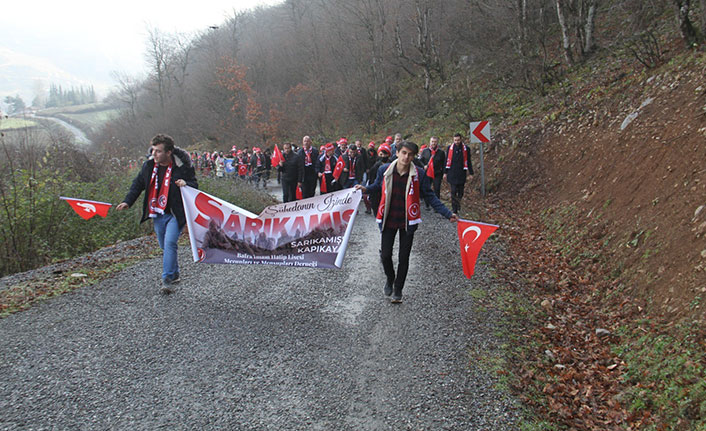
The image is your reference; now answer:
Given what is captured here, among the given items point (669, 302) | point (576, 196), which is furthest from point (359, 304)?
point (576, 196)

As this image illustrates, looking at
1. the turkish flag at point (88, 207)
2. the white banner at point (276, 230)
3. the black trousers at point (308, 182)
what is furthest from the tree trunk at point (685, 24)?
the turkish flag at point (88, 207)

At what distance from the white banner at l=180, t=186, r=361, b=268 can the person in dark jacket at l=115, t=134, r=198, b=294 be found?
15cm

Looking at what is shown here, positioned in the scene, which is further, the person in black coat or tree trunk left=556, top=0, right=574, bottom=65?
tree trunk left=556, top=0, right=574, bottom=65

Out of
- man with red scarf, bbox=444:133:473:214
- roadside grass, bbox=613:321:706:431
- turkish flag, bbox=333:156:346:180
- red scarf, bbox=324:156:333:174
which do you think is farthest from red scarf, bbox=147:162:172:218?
red scarf, bbox=324:156:333:174

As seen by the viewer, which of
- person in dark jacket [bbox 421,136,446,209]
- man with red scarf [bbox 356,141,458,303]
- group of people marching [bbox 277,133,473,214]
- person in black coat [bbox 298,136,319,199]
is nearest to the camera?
man with red scarf [bbox 356,141,458,303]

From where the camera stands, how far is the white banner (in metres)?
6.61

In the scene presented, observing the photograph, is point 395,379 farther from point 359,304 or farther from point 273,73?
point 273,73

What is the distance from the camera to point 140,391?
4316mm

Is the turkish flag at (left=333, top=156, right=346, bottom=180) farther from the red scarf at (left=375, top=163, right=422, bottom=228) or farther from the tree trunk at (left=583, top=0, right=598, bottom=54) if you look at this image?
the tree trunk at (left=583, top=0, right=598, bottom=54)

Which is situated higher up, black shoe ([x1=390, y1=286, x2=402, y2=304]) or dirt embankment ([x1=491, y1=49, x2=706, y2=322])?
dirt embankment ([x1=491, y1=49, x2=706, y2=322])

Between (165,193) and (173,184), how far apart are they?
0.60 feet

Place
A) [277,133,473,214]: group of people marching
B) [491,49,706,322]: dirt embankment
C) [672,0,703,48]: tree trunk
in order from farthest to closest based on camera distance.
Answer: [277,133,473,214]: group of people marching, [672,0,703,48]: tree trunk, [491,49,706,322]: dirt embankment

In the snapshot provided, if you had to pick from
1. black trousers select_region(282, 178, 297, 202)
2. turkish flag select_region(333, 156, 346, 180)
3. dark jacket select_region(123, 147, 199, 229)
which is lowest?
black trousers select_region(282, 178, 297, 202)

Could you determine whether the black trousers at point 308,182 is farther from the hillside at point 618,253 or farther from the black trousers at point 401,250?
the black trousers at point 401,250
